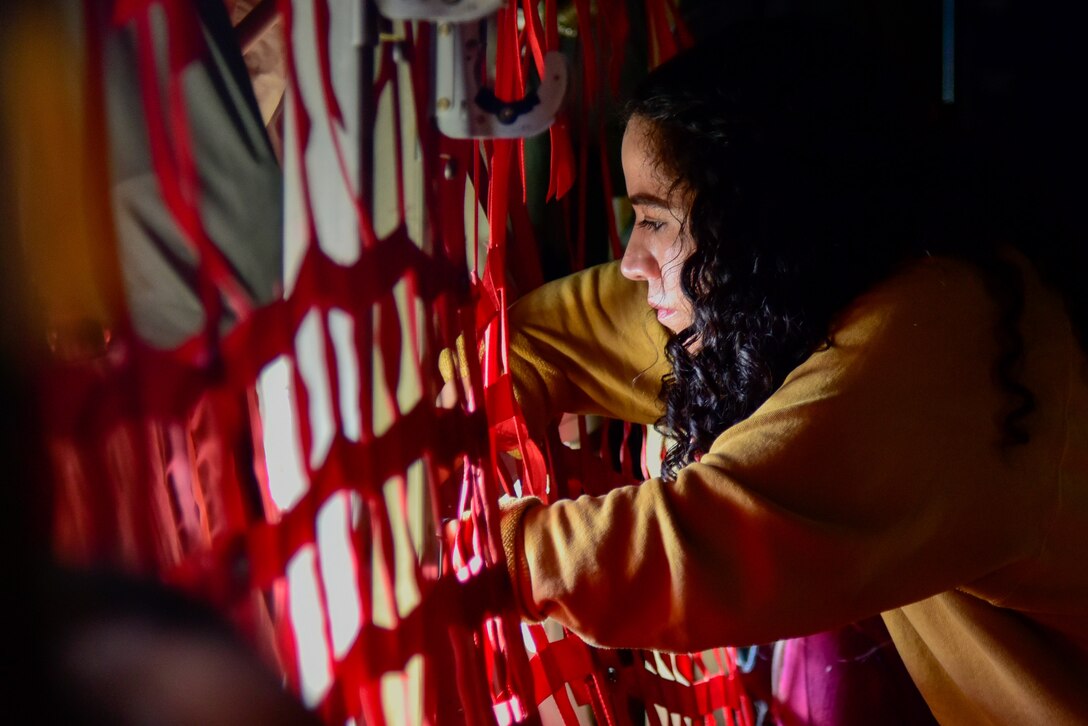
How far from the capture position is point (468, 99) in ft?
1.86

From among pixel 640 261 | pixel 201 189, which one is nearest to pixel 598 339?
pixel 640 261

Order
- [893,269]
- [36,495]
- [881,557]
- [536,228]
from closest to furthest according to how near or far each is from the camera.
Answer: [36,495]
[881,557]
[893,269]
[536,228]

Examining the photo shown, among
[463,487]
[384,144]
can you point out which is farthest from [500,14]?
[463,487]

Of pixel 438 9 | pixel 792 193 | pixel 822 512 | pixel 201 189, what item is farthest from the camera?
pixel 792 193

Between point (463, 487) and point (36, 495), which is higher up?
point (36, 495)

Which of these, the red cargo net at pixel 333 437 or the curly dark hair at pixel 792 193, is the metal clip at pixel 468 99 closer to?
the red cargo net at pixel 333 437

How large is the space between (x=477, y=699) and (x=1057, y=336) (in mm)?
537

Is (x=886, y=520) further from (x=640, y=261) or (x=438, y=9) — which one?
(x=438, y=9)

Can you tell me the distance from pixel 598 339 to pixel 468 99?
475mm

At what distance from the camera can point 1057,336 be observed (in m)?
0.79

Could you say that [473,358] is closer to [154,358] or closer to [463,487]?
[463,487]

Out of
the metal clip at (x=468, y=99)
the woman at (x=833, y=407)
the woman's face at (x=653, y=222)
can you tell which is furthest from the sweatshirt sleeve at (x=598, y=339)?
the metal clip at (x=468, y=99)

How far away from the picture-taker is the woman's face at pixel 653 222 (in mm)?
797

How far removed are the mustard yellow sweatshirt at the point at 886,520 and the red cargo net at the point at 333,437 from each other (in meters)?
0.08
